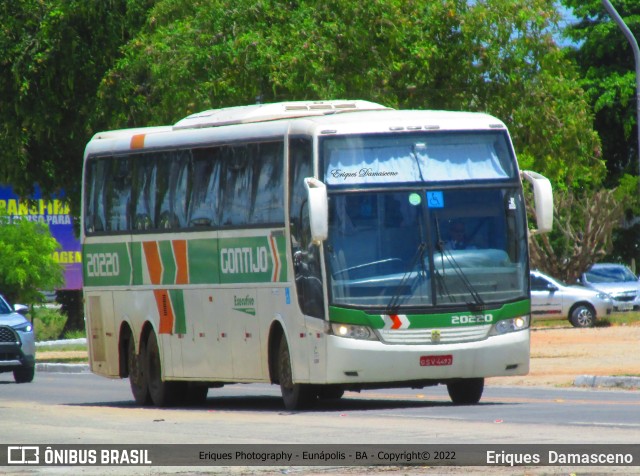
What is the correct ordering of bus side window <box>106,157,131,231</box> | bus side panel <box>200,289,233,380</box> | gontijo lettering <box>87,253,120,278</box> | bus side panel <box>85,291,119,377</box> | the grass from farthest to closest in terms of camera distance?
the grass
bus side panel <box>85,291,119,377</box>
gontijo lettering <box>87,253,120,278</box>
bus side window <box>106,157,131,231</box>
bus side panel <box>200,289,233,380</box>

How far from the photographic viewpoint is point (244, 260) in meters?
19.5

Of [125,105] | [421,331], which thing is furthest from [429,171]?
[125,105]

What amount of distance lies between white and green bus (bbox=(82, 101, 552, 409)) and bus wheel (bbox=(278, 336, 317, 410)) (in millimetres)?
23

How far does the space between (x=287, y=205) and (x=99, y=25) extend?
18.4m

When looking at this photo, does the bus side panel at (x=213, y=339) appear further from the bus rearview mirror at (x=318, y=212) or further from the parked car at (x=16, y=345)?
the parked car at (x=16, y=345)

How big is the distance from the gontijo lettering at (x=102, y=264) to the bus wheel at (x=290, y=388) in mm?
4256

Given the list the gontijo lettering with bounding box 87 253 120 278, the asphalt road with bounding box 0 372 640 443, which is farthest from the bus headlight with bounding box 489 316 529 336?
Result: the gontijo lettering with bounding box 87 253 120 278

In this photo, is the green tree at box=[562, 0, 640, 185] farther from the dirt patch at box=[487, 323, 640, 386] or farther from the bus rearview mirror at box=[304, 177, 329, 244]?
the bus rearview mirror at box=[304, 177, 329, 244]

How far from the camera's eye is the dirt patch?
24.7 m

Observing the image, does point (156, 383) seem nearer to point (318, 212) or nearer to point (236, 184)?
point (236, 184)

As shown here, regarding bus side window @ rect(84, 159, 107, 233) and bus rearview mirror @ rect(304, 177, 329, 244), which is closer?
bus rearview mirror @ rect(304, 177, 329, 244)

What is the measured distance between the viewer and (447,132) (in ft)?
61.2

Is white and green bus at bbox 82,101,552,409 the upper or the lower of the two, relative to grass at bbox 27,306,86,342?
upper

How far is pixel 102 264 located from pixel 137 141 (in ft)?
6.38
